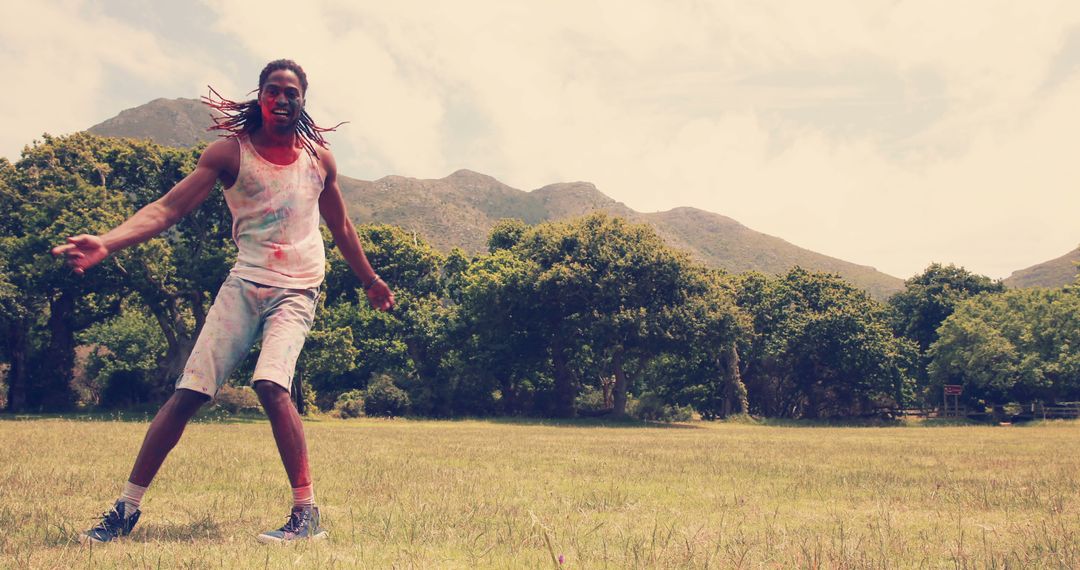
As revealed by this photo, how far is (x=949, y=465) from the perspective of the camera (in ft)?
43.0

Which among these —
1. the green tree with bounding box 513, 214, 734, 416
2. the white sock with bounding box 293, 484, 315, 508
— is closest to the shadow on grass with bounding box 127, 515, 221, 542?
the white sock with bounding box 293, 484, 315, 508

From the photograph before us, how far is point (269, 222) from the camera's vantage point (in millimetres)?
5609

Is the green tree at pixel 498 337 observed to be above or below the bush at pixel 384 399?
above

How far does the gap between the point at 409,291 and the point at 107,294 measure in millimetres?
17726

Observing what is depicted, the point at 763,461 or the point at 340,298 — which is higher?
the point at 340,298

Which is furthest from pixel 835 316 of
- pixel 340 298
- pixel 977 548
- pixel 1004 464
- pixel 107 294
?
pixel 977 548

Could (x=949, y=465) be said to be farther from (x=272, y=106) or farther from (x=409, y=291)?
(x=409, y=291)

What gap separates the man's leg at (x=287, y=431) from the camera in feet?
17.7

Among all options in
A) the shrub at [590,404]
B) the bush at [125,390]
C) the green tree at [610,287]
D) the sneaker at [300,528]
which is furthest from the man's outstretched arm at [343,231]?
the shrub at [590,404]

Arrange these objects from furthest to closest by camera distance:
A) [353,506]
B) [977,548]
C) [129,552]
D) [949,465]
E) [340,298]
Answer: [340,298]
[949,465]
[353,506]
[977,548]
[129,552]

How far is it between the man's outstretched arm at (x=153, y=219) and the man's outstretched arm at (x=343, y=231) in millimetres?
872

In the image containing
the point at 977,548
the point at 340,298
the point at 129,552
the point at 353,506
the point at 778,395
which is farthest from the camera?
the point at 778,395

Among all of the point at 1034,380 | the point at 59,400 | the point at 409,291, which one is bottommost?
the point at 59,400

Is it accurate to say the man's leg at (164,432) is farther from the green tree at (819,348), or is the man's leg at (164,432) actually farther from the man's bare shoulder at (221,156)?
the green tree at (819,348)
